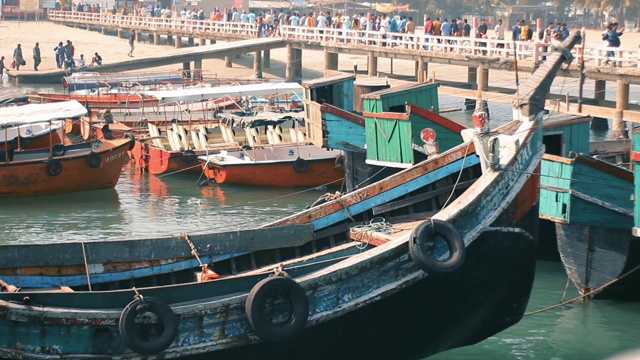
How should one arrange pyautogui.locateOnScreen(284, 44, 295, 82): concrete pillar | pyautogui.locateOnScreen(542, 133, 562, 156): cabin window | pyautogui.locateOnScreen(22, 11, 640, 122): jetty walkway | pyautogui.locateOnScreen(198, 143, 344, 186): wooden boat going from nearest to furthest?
1. pyautogui.locateOnScreen(542, 133, 562, 156): cabin window
2. pyautogui.locateOnScreen(198, 143, 344, 186): wooden boat
3. pyautogui.locateOnScreen(22, 11, 640, 122): jetty walkway
4. pyautogui.locateOnScreen(284, 44, 295, 82): concrete pillar

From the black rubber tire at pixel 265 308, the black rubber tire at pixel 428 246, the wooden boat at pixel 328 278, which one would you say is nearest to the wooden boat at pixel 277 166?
the wooden boat at pixel 328 278

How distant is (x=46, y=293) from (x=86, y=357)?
840mm

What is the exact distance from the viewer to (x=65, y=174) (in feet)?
86.1

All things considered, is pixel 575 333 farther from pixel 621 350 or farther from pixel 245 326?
pixel 245 326

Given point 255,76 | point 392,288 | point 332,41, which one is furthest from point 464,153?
point 255,76

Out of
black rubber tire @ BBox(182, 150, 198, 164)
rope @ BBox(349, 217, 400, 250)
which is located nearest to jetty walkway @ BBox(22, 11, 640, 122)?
rope @ BBox(349, 217, 400, 250)

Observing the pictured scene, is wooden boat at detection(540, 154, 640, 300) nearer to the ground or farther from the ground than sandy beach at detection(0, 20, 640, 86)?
nearer to the ground

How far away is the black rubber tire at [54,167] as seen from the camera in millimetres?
26000

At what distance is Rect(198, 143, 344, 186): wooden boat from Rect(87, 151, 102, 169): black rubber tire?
3067 mm

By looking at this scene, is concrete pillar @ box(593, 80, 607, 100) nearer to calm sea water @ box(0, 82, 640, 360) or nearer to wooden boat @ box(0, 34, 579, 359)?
calm sea water @ box(0, 82, 640, 360)

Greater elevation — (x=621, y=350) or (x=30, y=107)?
(x=30, y=107)

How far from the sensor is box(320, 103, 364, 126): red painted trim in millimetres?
22562

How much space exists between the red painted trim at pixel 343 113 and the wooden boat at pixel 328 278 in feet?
24.3

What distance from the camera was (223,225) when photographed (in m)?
23.9
